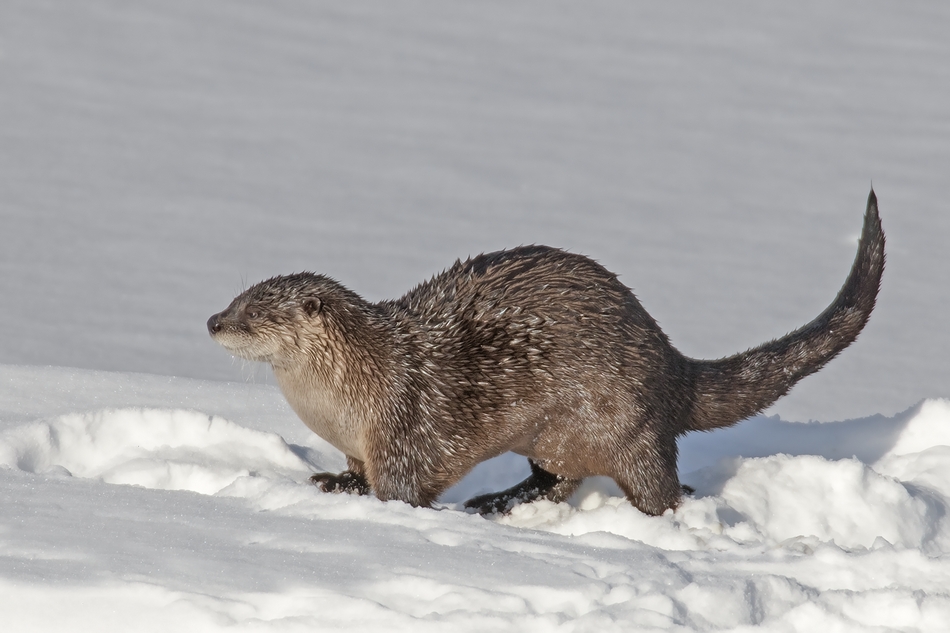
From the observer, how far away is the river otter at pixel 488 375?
3.20 metres

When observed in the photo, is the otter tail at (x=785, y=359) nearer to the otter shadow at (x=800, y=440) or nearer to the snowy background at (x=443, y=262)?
the snowy background at (x=443, y=262)

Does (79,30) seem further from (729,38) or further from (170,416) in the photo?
(170,416)

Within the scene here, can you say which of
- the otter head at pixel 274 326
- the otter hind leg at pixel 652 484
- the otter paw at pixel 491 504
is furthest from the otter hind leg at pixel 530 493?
the otter head at pixel 274 326

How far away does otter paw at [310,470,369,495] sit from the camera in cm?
333

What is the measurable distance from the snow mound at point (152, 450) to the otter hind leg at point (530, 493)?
0.54m

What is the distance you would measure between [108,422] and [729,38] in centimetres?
829

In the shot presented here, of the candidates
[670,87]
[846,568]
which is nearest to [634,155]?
[670,87]

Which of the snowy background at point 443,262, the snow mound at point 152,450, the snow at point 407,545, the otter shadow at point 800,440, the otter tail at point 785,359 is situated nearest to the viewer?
the snow at point 407,545

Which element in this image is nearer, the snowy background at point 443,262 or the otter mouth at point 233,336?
the snowy background at point 443,262

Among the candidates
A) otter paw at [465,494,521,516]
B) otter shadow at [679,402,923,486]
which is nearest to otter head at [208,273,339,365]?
otter paw at [465,494,521,516]

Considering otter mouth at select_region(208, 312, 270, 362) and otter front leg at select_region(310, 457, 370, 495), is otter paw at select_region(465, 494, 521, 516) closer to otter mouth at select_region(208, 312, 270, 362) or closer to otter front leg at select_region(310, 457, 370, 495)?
otter front leg at select_region(310, 457, 370, 495)

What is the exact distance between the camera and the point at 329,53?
9508 millimetres

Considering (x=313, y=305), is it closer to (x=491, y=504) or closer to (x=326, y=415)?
(x=326, y=415)

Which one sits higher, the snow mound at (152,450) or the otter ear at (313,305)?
the otter ear at (313,305)
